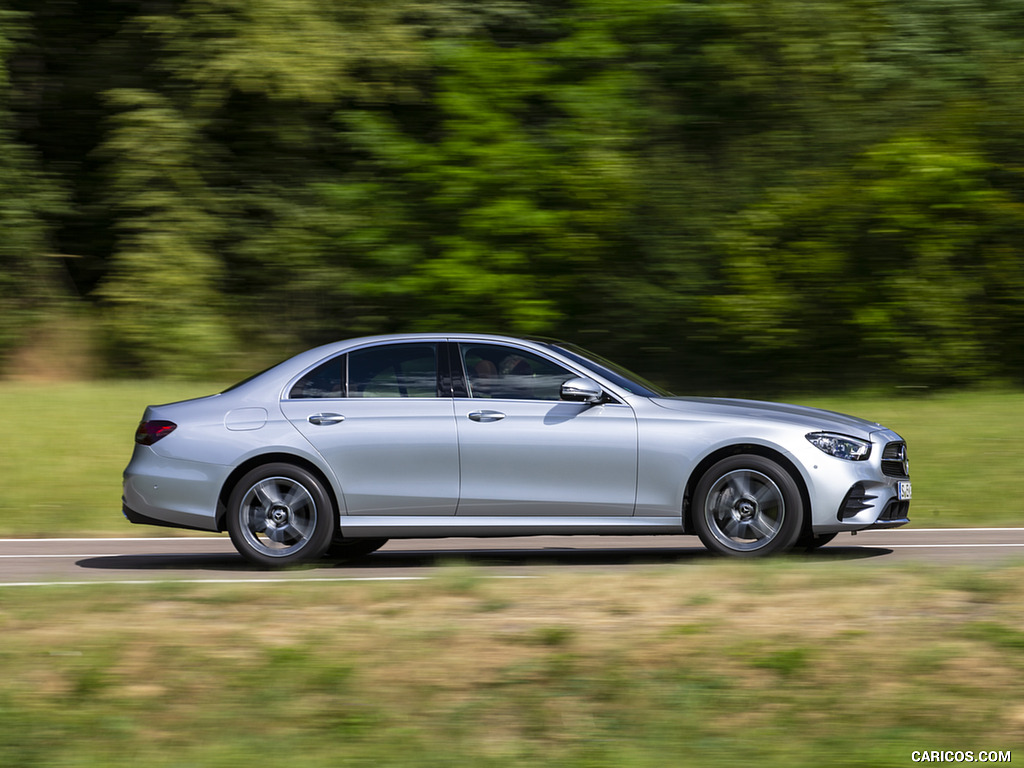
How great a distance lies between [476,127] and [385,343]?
10.9 metres

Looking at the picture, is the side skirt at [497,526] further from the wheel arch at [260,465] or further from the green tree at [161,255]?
the green tree at [161,255]

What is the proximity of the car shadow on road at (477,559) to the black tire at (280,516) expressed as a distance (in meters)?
0.19

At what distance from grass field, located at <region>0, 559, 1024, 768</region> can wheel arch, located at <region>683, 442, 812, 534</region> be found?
51.3 inches

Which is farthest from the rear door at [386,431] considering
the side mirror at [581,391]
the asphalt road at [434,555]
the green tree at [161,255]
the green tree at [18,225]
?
the green tree at [18,225]

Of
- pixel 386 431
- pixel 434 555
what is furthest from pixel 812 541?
pixel 386 431

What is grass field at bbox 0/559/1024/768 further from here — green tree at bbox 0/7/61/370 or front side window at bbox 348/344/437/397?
green tree at bbox 0/7/61/370

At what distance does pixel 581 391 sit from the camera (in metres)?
8.37

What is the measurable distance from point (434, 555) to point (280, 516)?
1531 mm

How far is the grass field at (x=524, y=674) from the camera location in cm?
489

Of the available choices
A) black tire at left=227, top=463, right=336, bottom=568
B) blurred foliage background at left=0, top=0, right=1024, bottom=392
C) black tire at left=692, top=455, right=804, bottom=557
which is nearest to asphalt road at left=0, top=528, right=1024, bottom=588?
black tire at left=227, top=463, right=336, bottom=568

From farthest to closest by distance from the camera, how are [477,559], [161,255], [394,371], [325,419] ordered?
[161,255] < [477,559] < [394,371] < [325,419]

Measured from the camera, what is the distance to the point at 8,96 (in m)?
22.2

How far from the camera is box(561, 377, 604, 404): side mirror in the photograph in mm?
8359

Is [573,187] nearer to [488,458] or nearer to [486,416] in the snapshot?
[486,416]
